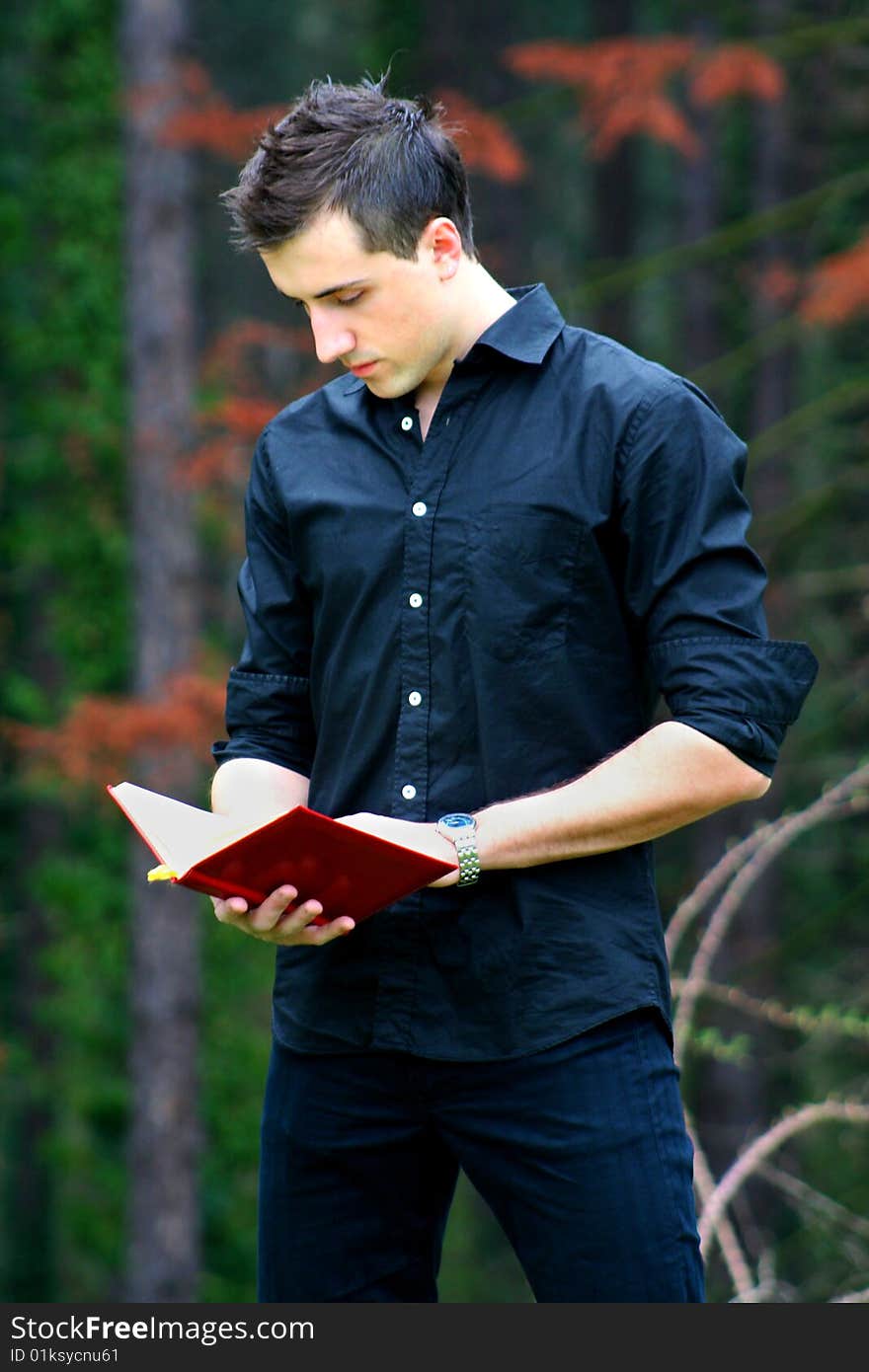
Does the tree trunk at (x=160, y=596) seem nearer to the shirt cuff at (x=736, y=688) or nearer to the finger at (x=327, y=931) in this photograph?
the finger at (x=327, y=931)

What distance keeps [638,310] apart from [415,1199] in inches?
568

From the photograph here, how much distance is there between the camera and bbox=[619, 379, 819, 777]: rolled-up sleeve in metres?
1.97

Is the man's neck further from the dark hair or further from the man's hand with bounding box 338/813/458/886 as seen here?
the man's hand with bounding box 338/813/458/886

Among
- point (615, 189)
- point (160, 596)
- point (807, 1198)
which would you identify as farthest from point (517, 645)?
point (615, 189)

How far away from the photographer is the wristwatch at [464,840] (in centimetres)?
201

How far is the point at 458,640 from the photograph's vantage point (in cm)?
208

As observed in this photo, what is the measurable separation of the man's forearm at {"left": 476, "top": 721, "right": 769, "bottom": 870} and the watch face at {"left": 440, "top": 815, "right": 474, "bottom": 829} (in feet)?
0.04

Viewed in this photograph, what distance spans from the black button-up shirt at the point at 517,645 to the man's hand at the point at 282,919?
11 centimetres

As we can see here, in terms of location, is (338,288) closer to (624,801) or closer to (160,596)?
(624,801)

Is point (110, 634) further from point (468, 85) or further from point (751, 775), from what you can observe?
point (751, 775)

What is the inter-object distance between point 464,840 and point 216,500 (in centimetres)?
775

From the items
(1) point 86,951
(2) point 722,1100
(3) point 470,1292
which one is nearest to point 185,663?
(1) point 86,951

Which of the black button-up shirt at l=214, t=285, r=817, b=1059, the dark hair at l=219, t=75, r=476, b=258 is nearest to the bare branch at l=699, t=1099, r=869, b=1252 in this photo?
the black button-up shirt at l=214, t=285, r=817, b=1059

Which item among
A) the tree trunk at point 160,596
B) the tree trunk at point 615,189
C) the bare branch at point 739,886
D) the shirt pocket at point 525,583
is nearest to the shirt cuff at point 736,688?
the shirt pocket at point 525,583
